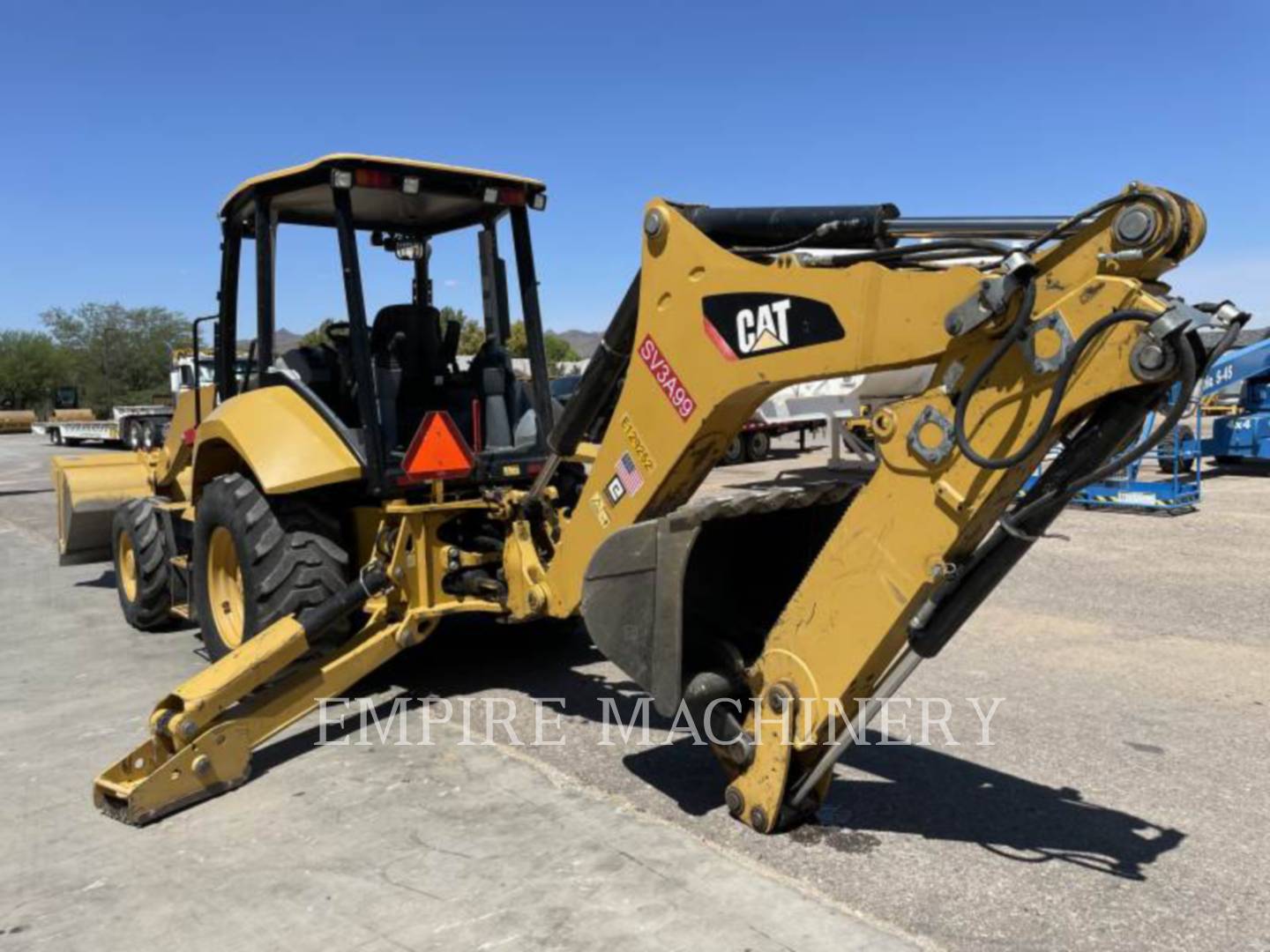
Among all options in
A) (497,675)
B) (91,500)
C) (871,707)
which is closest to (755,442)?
(91,500)

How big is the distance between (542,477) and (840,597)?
6.23ft

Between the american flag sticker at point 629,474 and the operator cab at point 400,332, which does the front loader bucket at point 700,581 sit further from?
the operator cab at point 400,332

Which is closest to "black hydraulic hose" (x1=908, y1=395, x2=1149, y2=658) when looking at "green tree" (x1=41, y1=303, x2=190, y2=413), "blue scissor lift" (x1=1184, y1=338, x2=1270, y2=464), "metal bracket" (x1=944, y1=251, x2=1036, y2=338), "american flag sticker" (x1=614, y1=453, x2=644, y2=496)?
"metal bracket" (x1=944, y1=251, x2=1036, y2=338)

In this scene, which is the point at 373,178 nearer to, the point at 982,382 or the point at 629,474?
the point at 629,474

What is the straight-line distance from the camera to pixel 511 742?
177 inches

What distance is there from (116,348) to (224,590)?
217ft

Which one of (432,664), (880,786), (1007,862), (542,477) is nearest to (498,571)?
(542,477)

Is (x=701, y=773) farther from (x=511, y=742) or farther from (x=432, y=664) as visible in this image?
→ (x=432, y=664)

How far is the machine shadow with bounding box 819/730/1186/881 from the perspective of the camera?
3367 mm

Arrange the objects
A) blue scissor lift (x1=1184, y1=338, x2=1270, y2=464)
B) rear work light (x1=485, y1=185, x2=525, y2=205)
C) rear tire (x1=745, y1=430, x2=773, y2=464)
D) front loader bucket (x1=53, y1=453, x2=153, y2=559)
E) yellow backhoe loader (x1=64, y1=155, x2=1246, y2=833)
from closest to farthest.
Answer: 1. yellow backhoe loader (x1=64, y1=155, x2=1246, y2=833)
2. rear work light (x1=485, y1=185, x2=525, y2=205)
3. front loader bucket (x1=53, y1=453, x2=153, y2=559)
4. blue scissor lift (x1=1184, y1=338, x2=1270, y2=464)
5. rear tire (x1=745, y1=430, x2=773, y2=464)

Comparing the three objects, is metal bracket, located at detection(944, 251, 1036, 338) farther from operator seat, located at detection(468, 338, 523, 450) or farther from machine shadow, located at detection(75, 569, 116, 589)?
machine shadow, located at detection(75, 569, 116, 589)

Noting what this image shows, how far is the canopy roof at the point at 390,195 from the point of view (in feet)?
16.2

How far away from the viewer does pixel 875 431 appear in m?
3.10

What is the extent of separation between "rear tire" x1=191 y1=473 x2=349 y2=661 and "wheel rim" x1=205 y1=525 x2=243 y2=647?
0.01 metres
